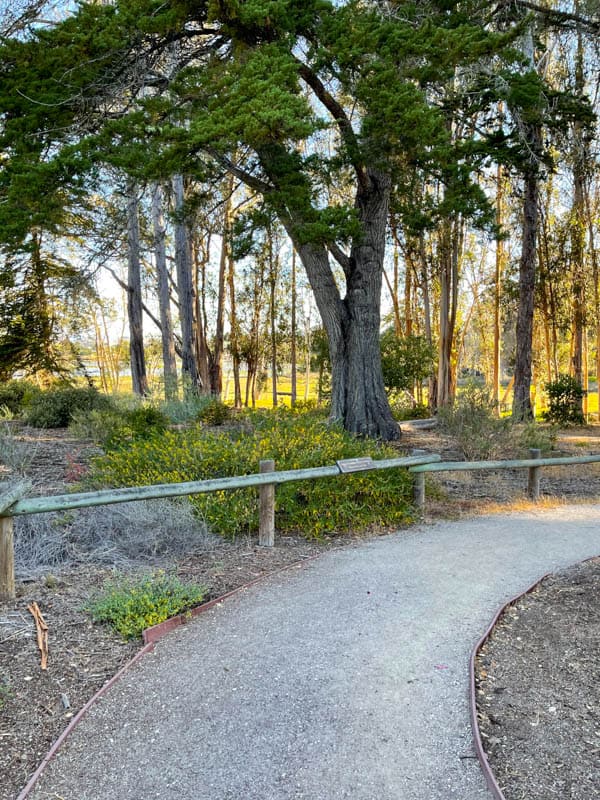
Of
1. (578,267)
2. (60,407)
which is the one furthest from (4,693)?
(578,267)

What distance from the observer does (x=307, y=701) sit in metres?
2.81

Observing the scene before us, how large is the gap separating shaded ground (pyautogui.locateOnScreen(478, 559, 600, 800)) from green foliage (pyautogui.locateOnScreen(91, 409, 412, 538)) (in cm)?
212

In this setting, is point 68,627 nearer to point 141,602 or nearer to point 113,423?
point 141,602

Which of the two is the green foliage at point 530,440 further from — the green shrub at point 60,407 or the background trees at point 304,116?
the green shrub at point 60,407

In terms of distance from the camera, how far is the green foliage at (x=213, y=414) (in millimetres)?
12461

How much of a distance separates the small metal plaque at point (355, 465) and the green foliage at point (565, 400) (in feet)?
36.0

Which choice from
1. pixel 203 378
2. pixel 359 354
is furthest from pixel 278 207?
pixel 203 378

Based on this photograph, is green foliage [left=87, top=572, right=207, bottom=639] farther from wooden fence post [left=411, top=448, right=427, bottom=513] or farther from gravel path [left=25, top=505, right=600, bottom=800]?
wooden fence post [left=411, top=448, right=427, bottom=513]

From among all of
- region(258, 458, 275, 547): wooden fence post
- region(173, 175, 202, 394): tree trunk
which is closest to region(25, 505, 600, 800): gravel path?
region(258, 458, 275, 547): wooden fence post

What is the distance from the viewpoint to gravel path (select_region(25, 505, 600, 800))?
2281 millimetres

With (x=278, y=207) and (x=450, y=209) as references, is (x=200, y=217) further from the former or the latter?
(x=450, y=209)

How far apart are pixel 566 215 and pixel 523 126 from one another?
9.97 meters

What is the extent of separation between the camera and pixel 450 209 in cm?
824

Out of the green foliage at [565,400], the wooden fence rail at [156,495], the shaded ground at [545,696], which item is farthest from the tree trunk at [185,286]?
the shaded ground at [545,696]
